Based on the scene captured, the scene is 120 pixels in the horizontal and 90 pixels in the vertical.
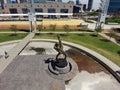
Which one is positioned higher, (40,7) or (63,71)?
(40,7)

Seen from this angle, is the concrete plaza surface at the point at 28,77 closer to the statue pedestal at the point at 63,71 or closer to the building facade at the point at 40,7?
the statue pedestal at the point at 63,71

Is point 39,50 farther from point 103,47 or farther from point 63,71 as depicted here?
point 103,47

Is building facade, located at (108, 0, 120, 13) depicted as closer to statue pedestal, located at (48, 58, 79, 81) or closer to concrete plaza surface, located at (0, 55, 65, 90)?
statue pedestal, located at (48, 58, 79, 81)

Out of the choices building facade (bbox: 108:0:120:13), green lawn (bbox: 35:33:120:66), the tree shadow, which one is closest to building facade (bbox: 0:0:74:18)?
building facade (bbox: 108:0:120:13)

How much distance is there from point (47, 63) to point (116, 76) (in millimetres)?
9540

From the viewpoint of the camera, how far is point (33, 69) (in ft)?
53.3

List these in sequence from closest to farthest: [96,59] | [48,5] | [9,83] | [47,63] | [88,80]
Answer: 1. [9,83]
2. [88,80]
3. [47,63]
4. [96,59]
5. [48,5]

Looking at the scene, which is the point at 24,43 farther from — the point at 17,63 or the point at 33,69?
the point at 33,69

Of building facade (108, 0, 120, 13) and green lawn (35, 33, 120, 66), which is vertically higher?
building facade (108, 0, 120, 13)

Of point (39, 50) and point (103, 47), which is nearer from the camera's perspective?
point (39, 50)

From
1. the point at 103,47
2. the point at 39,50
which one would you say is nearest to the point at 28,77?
the point at 39,50

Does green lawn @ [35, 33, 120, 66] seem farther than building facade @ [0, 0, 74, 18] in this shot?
No

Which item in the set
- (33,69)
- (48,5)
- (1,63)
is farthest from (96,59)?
(48,5)

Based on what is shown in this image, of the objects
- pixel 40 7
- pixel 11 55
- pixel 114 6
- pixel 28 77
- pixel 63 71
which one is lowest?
pixel 28 77
